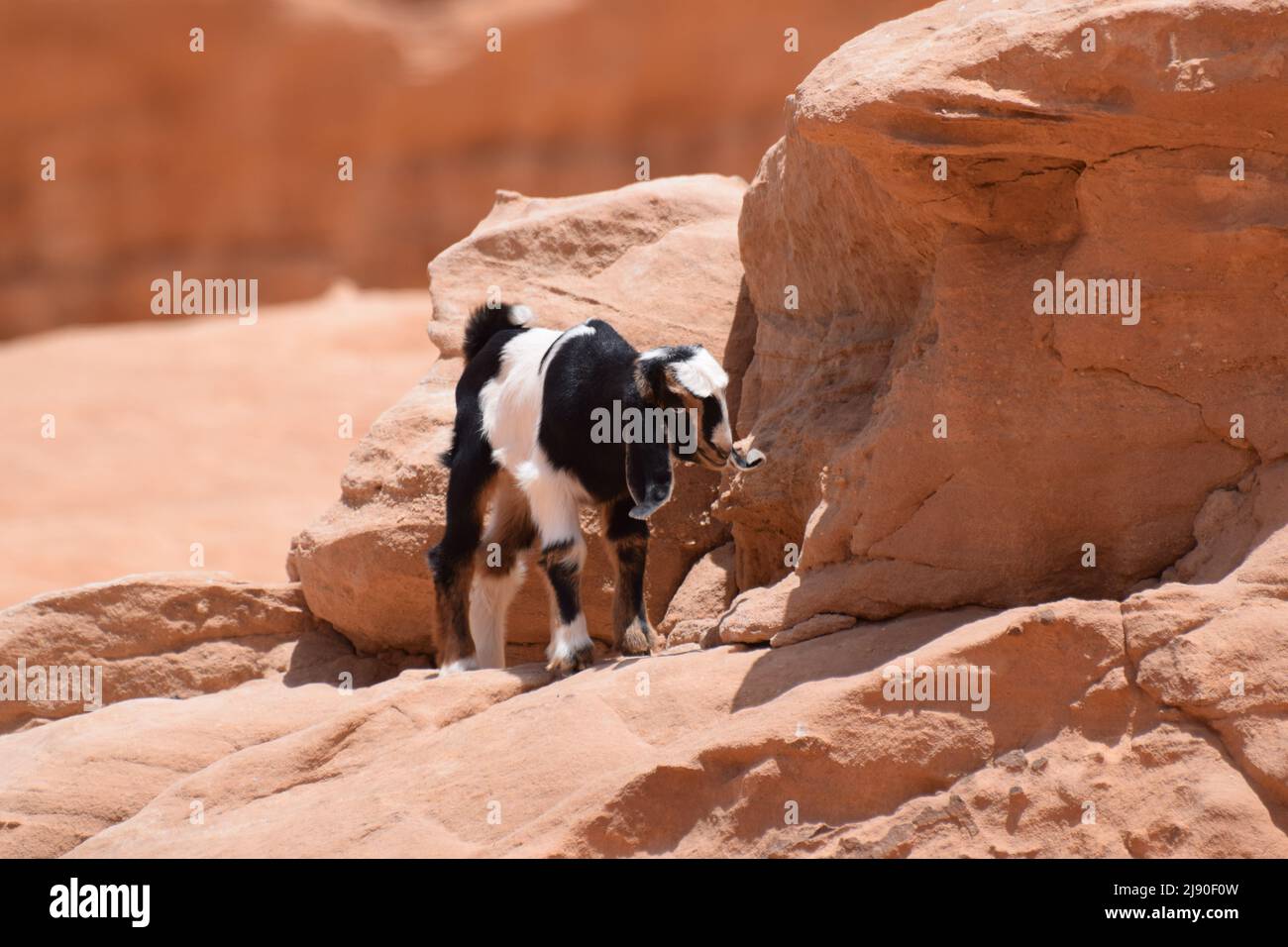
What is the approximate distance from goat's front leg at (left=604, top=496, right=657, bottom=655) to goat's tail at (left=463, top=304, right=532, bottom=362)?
3.69ft

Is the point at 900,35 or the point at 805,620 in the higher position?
the point at 900,35

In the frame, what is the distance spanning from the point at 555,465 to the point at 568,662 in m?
→ 0.75

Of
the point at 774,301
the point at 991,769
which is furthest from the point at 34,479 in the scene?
the point at 991,769

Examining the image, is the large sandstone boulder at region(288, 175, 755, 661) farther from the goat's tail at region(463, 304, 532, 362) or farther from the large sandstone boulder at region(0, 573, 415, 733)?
the goat's tail at region(463, 304, 532, 362)

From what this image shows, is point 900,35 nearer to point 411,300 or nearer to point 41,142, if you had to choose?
point 411,300

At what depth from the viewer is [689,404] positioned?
582cm

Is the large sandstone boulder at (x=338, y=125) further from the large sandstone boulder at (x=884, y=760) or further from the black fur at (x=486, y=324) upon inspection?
the large sandstone boulder at (x=884, y=760)

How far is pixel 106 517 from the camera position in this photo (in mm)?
13883

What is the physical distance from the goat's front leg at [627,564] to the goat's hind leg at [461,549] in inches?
23.4

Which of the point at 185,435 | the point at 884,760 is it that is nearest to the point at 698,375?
the point at 884,760

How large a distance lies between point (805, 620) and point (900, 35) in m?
2.08

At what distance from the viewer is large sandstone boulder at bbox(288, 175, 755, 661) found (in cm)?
720

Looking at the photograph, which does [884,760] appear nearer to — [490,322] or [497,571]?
[497,571]

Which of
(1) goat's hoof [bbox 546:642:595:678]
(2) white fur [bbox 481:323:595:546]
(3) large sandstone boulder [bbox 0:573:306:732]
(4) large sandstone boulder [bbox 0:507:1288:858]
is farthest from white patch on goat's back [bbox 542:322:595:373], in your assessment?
(3) large sandstone boulder [bbox 0:573:306:732]
